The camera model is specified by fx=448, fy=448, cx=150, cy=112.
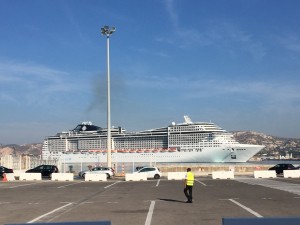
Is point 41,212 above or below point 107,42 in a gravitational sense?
below

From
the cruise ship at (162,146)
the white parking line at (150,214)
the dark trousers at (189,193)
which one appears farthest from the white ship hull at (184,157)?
the white parking line at (150,214)

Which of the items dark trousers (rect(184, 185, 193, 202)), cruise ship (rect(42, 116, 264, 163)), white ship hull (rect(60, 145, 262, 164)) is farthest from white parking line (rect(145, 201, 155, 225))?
white ship hull (rect(60, 145, 262, 164))

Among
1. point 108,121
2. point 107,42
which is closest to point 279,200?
point 108,121

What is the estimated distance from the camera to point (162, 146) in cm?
10894

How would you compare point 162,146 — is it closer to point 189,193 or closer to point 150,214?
point 189,193

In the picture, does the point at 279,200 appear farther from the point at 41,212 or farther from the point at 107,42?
the point at 107,42

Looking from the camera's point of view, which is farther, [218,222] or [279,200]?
[279,200]

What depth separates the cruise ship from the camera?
3920 inches

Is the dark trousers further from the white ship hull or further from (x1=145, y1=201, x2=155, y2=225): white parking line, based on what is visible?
the white ship hull

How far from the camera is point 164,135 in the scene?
109250 millimetres

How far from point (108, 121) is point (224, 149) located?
61.9 m

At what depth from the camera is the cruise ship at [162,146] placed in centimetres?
9956

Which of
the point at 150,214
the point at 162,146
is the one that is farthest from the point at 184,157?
the point at 150,214

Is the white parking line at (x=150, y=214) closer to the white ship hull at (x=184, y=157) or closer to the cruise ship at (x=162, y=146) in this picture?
the cruise ship at (x=162, y=146)
